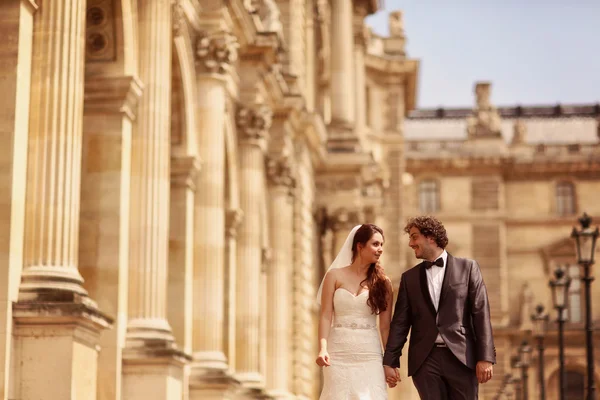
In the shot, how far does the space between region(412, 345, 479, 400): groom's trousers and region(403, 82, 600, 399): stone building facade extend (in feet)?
230

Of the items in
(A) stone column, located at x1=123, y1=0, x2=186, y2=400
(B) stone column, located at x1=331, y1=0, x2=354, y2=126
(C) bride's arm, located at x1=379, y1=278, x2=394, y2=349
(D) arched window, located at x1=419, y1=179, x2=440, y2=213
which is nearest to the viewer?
(C) bride's arm, located at x1=379, y1=278, x2=394, y2=349

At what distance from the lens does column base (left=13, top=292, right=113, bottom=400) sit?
50.2ft

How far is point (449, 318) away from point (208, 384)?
13.8 metres

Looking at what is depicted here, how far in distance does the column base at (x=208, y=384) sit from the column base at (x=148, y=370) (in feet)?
13.6

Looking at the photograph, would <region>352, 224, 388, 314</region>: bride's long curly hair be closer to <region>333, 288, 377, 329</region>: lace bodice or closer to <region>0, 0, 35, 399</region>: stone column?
<region>333, 288, 377, 329</region>: lace bodice

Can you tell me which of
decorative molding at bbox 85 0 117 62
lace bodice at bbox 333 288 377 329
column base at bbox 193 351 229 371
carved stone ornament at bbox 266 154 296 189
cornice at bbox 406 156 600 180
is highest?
cornice at bbox 406 156 600 180

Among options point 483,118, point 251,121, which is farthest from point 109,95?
point 483,118

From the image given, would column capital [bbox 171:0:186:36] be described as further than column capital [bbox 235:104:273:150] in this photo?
No

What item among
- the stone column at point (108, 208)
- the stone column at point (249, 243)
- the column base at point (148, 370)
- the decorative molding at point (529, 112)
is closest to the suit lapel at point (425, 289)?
the stone column at point (108, 208)

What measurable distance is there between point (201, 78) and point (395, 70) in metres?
40.1

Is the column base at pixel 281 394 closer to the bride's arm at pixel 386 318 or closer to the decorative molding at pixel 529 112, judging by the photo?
the bride's arm at pixel 386 318

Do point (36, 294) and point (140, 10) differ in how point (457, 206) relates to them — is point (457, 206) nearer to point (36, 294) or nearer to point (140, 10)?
point (140, 10)

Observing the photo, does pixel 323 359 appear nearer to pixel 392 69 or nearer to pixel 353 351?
pixel 353 351

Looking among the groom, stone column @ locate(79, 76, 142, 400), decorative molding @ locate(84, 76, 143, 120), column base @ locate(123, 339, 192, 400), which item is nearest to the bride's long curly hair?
the groom
